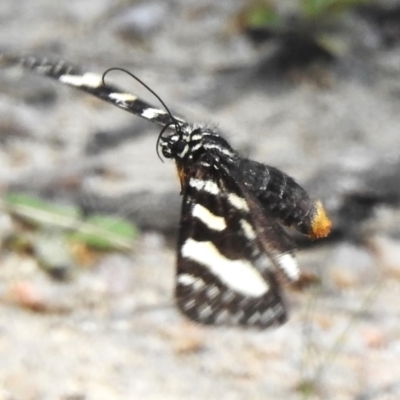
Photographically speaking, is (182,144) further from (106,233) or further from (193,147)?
(106,233)

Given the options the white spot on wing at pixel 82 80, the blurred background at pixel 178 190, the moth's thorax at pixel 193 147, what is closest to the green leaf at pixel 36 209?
the blurred background at pixel 178 190

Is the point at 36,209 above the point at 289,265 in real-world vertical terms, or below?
below

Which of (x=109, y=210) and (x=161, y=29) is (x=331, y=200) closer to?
(x=109, y=210)

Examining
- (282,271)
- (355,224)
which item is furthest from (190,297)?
(355,224)

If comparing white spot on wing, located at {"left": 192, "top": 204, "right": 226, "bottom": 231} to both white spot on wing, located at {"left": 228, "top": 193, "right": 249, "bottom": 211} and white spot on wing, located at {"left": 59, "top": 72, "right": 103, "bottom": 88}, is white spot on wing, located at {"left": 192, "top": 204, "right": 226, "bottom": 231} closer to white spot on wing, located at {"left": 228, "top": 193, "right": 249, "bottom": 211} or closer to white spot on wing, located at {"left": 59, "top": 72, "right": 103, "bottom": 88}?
white spot on wing, located at {"left": 228, "top": 193, "right": 249, "bottom": 211}

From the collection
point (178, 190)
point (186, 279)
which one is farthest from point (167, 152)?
point (178, 190)
